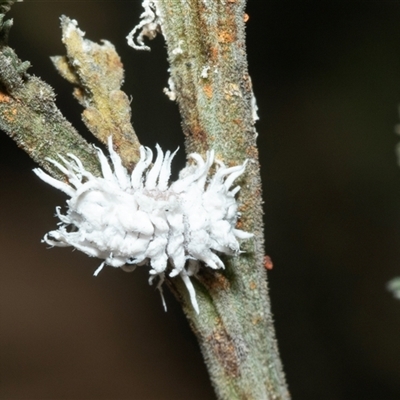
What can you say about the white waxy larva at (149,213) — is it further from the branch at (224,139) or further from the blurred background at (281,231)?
the blurred background at (281,231)

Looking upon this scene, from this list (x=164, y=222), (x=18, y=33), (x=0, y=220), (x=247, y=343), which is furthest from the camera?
(x=0, y=220)

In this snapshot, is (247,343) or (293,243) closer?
(247,343)

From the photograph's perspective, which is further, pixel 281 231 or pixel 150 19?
pixel 281 231

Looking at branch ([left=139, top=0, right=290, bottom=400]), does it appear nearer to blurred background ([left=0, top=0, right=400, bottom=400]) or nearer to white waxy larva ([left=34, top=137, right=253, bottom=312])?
white waxy larva ([left=34, top=137, right=253, bottom=312])

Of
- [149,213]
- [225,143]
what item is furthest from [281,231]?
[149,213]

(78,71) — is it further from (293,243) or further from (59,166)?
(293,243)

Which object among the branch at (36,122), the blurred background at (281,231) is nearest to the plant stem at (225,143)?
the branch at (36,122)

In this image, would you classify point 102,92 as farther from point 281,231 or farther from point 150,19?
point 281,231

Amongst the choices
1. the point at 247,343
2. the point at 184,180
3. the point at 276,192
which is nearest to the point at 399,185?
the point at 276,192
